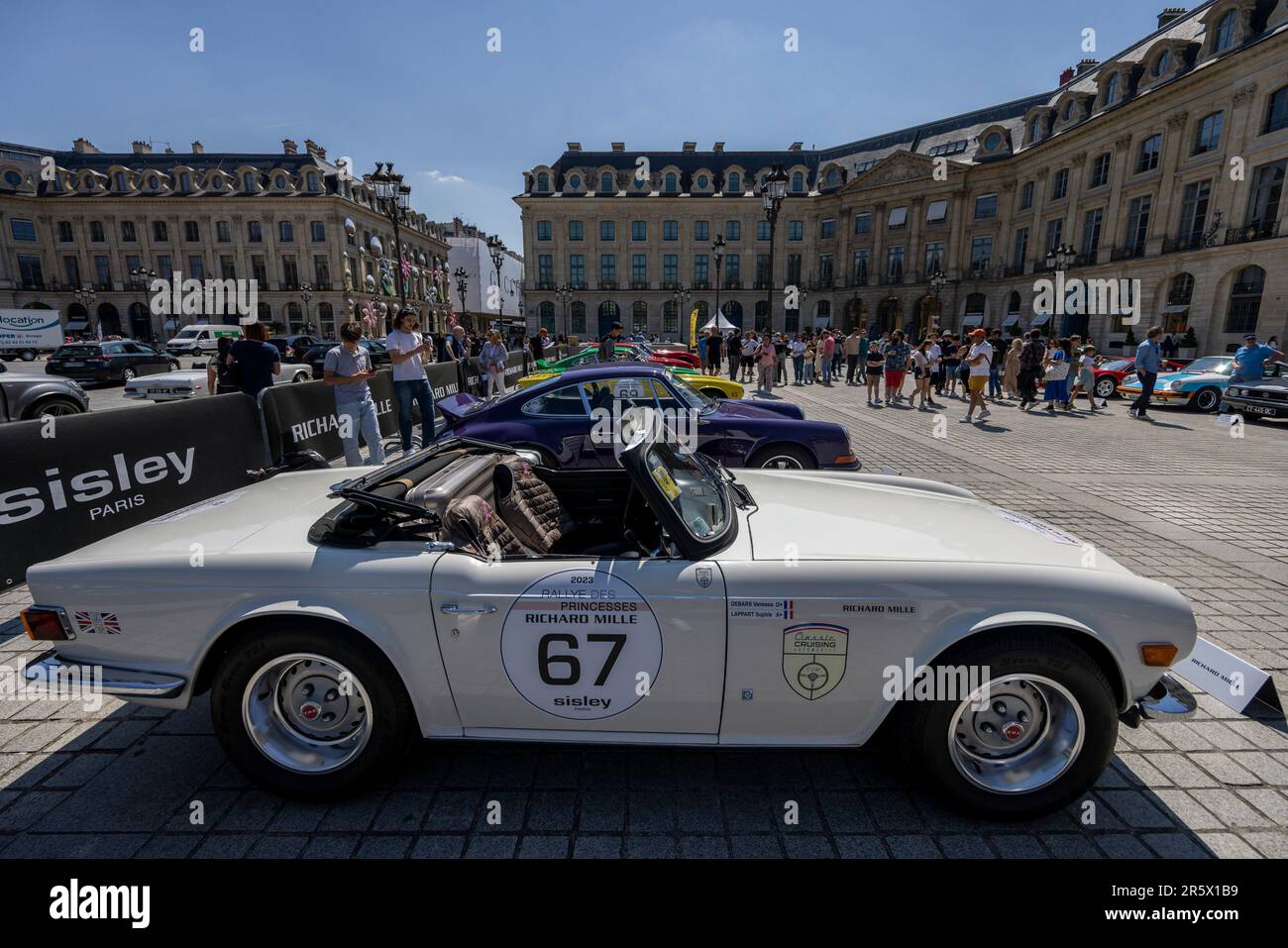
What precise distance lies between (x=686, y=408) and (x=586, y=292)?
58.9 m

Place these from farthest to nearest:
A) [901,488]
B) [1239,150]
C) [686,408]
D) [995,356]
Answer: [1239,150]
[995,356]
[686,408]
[901,488]

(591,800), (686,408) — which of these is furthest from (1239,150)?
(591,800)

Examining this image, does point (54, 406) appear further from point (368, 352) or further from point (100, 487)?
point (368, 352)

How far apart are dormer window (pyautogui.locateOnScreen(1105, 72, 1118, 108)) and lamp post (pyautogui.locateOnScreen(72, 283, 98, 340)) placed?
8380 cm

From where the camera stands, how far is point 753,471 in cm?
376

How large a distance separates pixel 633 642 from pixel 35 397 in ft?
39.9

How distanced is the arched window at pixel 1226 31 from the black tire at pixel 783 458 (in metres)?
40.7

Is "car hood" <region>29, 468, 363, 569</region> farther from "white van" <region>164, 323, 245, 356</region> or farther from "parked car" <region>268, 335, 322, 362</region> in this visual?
"white van" <region>164, 323, 245, 356</region>

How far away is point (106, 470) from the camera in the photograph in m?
5.08
